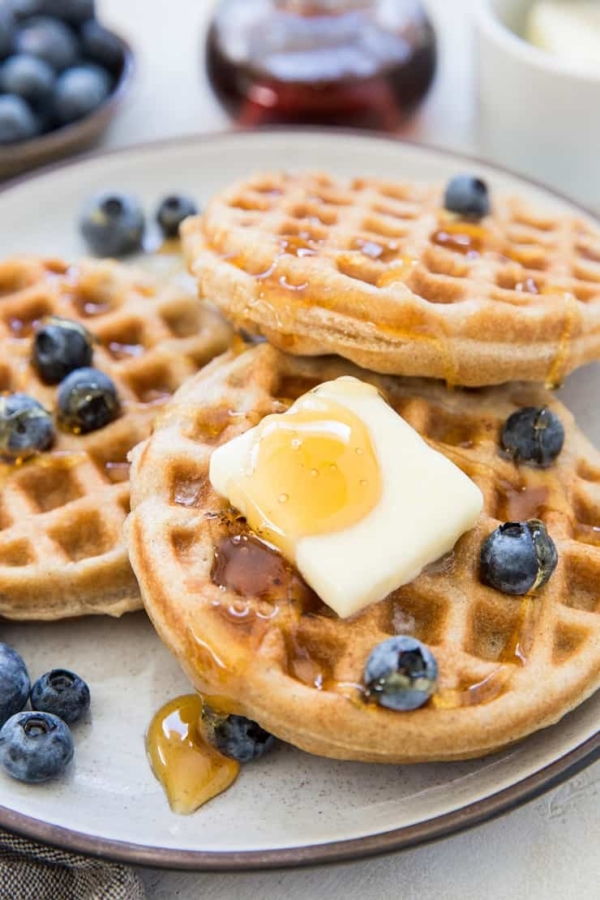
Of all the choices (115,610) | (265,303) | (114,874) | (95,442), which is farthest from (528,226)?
(114,874)

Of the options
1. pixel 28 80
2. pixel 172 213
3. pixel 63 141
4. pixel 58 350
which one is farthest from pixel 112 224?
pixel 28 80

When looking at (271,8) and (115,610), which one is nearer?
(115,610)

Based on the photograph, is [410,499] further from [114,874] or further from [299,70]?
[299,70]

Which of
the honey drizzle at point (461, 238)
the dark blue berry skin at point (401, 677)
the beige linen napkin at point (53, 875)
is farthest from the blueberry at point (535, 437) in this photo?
the beige linen napkin at point (53, 875)

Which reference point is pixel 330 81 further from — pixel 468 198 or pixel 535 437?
pixel 535 437

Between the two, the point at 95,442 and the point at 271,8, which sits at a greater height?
the point at 271,8

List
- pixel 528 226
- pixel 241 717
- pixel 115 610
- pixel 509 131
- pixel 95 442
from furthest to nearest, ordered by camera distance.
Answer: pixel 509 131
pixel 528 226
pixel 95 442
pixel 115 610
pixel 241 717

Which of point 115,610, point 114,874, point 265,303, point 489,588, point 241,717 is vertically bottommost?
point 114,874

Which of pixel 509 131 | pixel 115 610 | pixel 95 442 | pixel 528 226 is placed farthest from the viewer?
pixel 509 131

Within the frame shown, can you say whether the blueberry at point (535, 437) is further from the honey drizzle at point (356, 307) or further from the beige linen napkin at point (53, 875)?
the beige linen napkin at point (53, 875)
